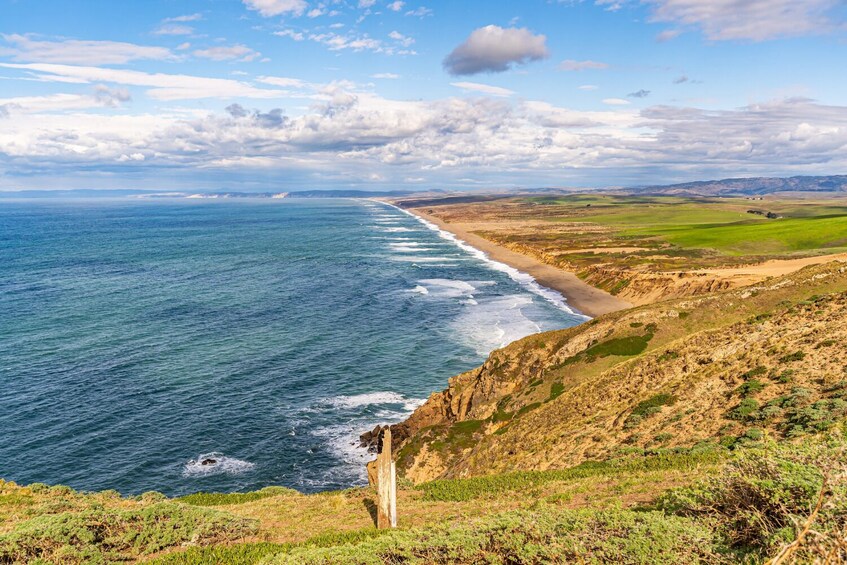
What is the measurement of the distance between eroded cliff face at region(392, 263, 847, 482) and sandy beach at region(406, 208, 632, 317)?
36.0m

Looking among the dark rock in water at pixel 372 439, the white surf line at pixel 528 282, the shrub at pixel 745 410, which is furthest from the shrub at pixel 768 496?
the white surf line at pixel 528 282

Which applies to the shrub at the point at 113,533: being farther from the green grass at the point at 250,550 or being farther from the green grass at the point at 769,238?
the green grass at the point at 769,238

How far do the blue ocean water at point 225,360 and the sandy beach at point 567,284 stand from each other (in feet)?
13.4

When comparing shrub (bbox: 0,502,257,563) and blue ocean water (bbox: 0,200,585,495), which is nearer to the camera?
shrub (bbox: 0,502,257,563)

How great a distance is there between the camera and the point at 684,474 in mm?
17047

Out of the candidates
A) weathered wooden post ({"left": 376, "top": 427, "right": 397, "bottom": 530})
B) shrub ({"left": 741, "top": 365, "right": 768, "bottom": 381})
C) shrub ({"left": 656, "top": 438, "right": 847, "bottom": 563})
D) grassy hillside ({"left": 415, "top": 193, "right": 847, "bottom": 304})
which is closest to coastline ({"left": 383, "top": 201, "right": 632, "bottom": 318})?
grassy hillside ({"left": 415, "top": 193, "right": 847, "bottom": 304})

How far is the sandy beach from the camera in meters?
81.2

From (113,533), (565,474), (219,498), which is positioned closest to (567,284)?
(565,474)

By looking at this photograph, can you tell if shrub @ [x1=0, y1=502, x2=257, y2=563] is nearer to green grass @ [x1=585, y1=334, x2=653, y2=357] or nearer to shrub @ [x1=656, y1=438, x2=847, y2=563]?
shrub @ [x1=656, y1=438, x2=847, y2=563]

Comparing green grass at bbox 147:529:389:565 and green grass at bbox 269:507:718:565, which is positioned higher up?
green grass at bbox 269:507:718:565

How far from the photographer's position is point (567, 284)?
329 feet

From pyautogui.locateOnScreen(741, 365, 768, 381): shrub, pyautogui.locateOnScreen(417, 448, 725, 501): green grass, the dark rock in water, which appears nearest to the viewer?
pyautogui.locateOnScreen(417, 448, 725, 501): green grass

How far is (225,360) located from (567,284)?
2719 inches

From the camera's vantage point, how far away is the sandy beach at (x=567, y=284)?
81.2 meters
